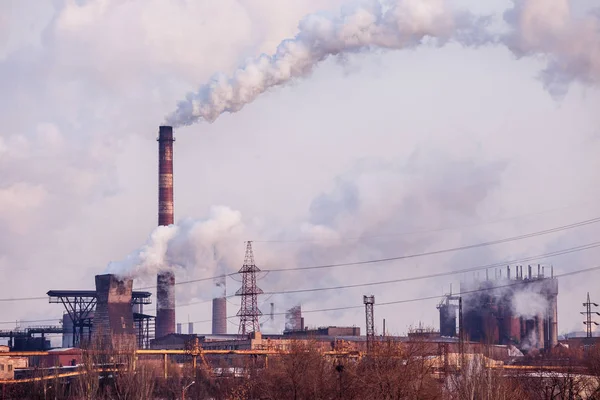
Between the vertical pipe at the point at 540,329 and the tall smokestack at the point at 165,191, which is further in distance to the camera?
the vertical pipe at the point at 540,329

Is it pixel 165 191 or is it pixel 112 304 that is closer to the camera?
pixel 112 304

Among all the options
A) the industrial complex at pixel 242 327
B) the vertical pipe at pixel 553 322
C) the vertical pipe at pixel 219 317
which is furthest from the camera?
the vertical pipe at pixel 219 317

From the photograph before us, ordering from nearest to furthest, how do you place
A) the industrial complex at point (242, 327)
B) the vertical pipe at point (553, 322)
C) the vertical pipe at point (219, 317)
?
the industrial complex at point (242, 327) < the vertical pipe at point (553, 322) < the vertical pipe at point (219, 317)

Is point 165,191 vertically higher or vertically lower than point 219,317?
higher

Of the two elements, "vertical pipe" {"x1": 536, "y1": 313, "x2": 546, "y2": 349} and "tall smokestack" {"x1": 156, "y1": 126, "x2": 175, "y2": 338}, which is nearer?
"tall smokestack" {"x1": 156, "y1": 126, "x2": 175, "y2": 338}

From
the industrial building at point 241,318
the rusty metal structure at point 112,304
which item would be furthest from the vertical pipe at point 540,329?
the rusty metal structure at point 112,304

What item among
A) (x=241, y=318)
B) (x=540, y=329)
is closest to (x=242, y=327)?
(x=241, y=318)

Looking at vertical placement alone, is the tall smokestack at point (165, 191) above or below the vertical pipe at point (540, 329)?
above

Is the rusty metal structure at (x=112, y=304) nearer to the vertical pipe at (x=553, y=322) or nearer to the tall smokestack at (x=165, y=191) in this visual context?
the tall smokestack at (x=165, y=191)

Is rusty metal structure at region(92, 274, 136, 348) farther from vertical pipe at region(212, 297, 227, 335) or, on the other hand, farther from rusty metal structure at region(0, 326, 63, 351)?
vertical pipe at region(212, 297, 227, 335)

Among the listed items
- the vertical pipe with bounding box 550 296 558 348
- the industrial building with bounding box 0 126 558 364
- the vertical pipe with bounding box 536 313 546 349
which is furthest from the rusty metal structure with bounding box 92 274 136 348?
the vertical pipe with bounding box 550 296 558 348

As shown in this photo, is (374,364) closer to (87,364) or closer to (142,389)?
(142,389)

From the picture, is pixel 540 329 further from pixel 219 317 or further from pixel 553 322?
pixel 219 317

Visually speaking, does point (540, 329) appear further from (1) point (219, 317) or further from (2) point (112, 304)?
(2) point (112, 304)
